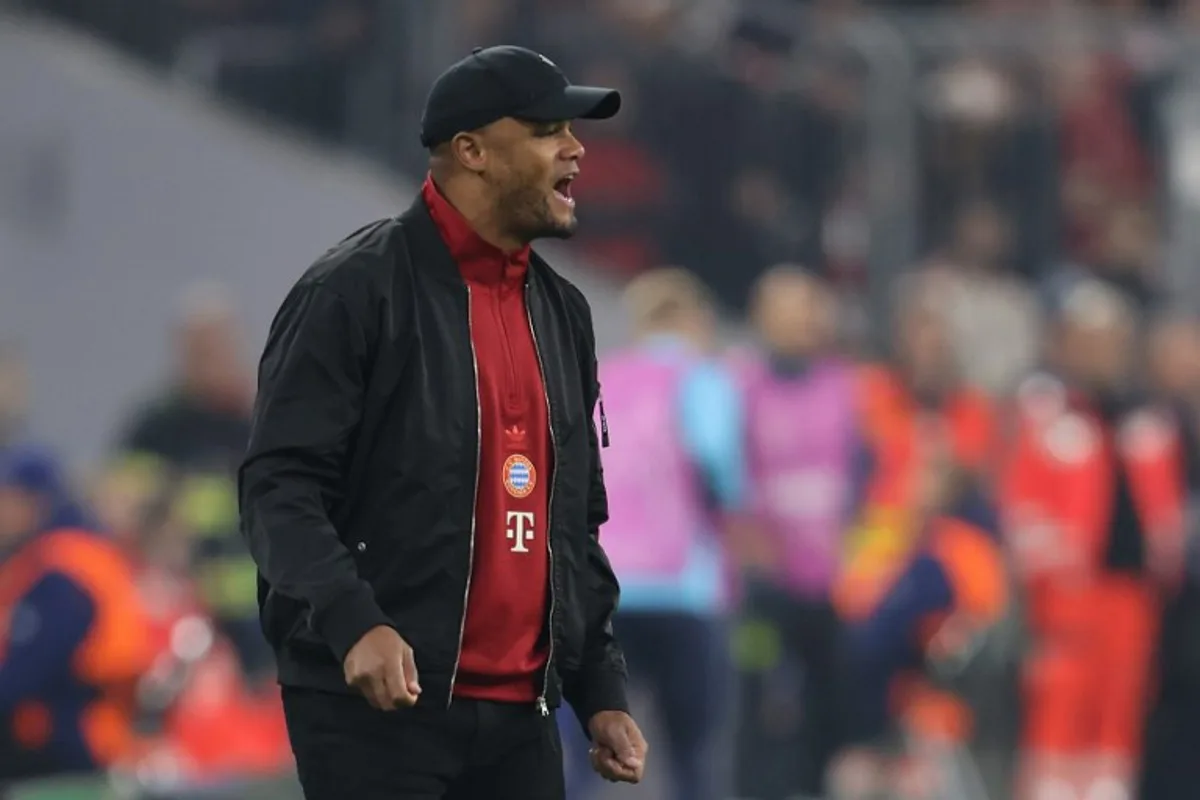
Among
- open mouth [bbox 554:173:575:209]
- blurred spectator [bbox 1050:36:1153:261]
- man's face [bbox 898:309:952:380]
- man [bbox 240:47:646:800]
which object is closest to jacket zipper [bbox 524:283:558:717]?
man [bbox 240:47:646:800]

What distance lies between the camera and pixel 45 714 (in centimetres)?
850

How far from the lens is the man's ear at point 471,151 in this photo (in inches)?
171

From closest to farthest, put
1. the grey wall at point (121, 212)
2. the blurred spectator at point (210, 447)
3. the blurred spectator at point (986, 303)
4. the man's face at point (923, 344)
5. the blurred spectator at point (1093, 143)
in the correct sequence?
the blurred spectator at point (210, 447) < the grey wall at point (121, 212) < the man's face at point (923, 344) < the blurred spectator at point (986, 303) < the blurred spectator at point (1093, 143)

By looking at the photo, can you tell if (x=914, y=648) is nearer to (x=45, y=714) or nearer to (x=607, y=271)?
(x=607, y=271)

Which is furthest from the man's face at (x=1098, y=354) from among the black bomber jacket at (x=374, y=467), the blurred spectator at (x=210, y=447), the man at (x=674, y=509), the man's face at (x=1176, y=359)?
the black bomber jacket at (x=374, y=467)

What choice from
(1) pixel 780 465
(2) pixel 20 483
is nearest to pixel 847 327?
(1) pixel 780 465

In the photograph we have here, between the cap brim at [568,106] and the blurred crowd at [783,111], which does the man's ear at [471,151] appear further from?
the blurred crowd at [783,111]

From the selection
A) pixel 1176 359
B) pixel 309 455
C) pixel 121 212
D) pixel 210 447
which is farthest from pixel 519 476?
pixel 1176 359

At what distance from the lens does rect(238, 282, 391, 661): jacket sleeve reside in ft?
13.2

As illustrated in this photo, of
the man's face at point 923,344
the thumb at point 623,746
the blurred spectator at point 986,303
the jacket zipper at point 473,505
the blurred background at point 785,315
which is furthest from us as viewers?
the blurred spectator at point 986,303

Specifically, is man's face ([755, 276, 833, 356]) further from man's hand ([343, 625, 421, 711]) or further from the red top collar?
man's hand ([343, 625, 421, 711])

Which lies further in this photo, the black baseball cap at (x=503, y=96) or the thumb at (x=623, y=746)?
the thumb at (x=623, y=746)

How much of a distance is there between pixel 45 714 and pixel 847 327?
451cm

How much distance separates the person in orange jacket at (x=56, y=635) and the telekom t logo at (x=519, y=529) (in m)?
4.41
